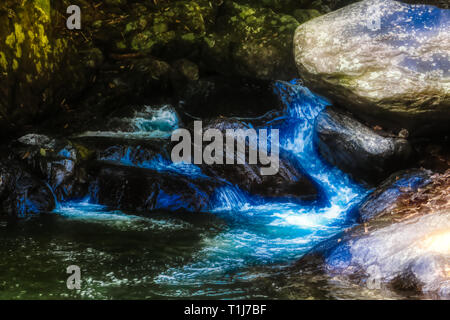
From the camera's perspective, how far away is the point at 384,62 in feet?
24.2

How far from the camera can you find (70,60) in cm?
929

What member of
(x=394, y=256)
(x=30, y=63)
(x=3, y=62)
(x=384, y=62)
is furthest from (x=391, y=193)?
(x=3, y=62)

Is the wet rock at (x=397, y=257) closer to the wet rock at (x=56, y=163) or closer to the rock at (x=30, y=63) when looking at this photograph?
the wet rock at (x=56, y=163)

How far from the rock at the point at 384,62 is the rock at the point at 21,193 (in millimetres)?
4848

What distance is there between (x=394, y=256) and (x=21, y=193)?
5168 millimetres

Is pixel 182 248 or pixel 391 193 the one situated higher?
pixel 391 193

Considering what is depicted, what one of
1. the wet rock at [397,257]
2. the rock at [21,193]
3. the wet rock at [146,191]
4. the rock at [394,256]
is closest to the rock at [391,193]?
the rock at [394,256]

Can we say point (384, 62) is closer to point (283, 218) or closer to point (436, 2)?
point (436, 2)

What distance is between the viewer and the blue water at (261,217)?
4.56 metres

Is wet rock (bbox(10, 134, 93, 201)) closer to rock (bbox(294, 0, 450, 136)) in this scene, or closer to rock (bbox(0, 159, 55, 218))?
rock (bbox(0, 159, 55, 218))

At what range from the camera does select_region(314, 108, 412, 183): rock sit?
7.85m

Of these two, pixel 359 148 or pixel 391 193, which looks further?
pixel 359 148
